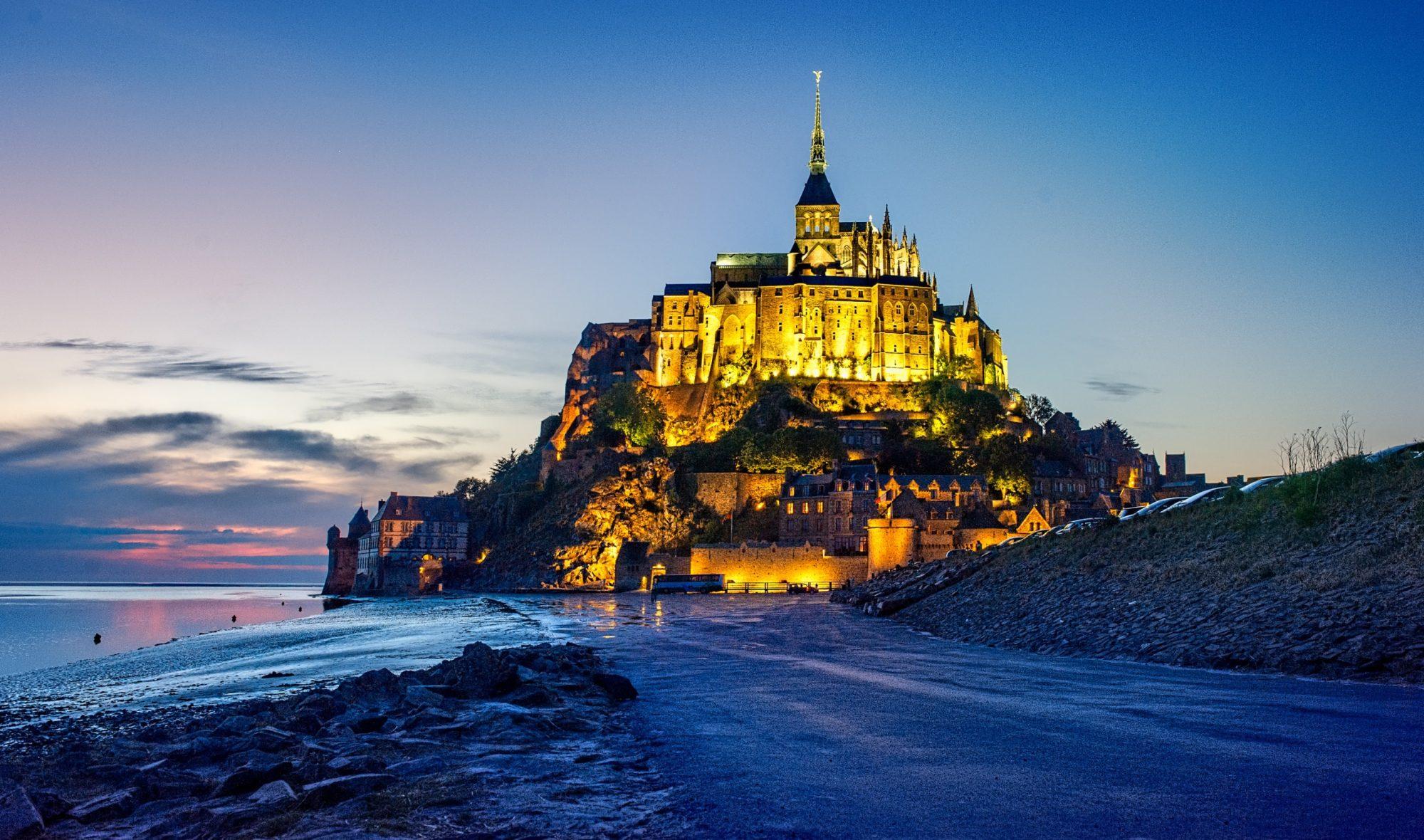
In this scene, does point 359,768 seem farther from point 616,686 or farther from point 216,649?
point 216,649

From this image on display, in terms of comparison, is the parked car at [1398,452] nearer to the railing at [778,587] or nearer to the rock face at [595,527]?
the railing at [778,587]

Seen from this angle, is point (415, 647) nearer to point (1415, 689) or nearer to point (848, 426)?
point (1415, 689)

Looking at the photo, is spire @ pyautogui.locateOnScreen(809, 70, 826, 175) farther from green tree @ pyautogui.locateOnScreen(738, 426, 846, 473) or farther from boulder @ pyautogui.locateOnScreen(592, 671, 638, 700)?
boulder @ pyautogui.locateOnScreen(592, 671, 638, 700)

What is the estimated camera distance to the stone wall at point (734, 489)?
4215 inches

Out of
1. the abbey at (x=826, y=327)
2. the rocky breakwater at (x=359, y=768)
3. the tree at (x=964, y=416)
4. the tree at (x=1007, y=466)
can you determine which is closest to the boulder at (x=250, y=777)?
the rocky breakwater at (x=359, y=768)

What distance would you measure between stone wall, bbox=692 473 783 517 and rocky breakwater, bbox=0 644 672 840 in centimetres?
8900

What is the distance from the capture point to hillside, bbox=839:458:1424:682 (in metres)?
18.6

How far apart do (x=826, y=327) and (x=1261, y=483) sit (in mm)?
106597

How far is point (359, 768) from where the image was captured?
33.7 ft

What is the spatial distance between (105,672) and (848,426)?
3664 inches

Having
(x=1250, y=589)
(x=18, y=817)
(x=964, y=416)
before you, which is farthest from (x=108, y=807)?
(x=964, y=416)

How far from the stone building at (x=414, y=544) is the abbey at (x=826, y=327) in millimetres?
34081

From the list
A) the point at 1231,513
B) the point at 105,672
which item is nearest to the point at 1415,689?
the point at 1231,513

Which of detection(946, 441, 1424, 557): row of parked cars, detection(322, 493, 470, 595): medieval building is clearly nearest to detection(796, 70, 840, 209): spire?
detection(322, 493, 470, 595): medieval building
